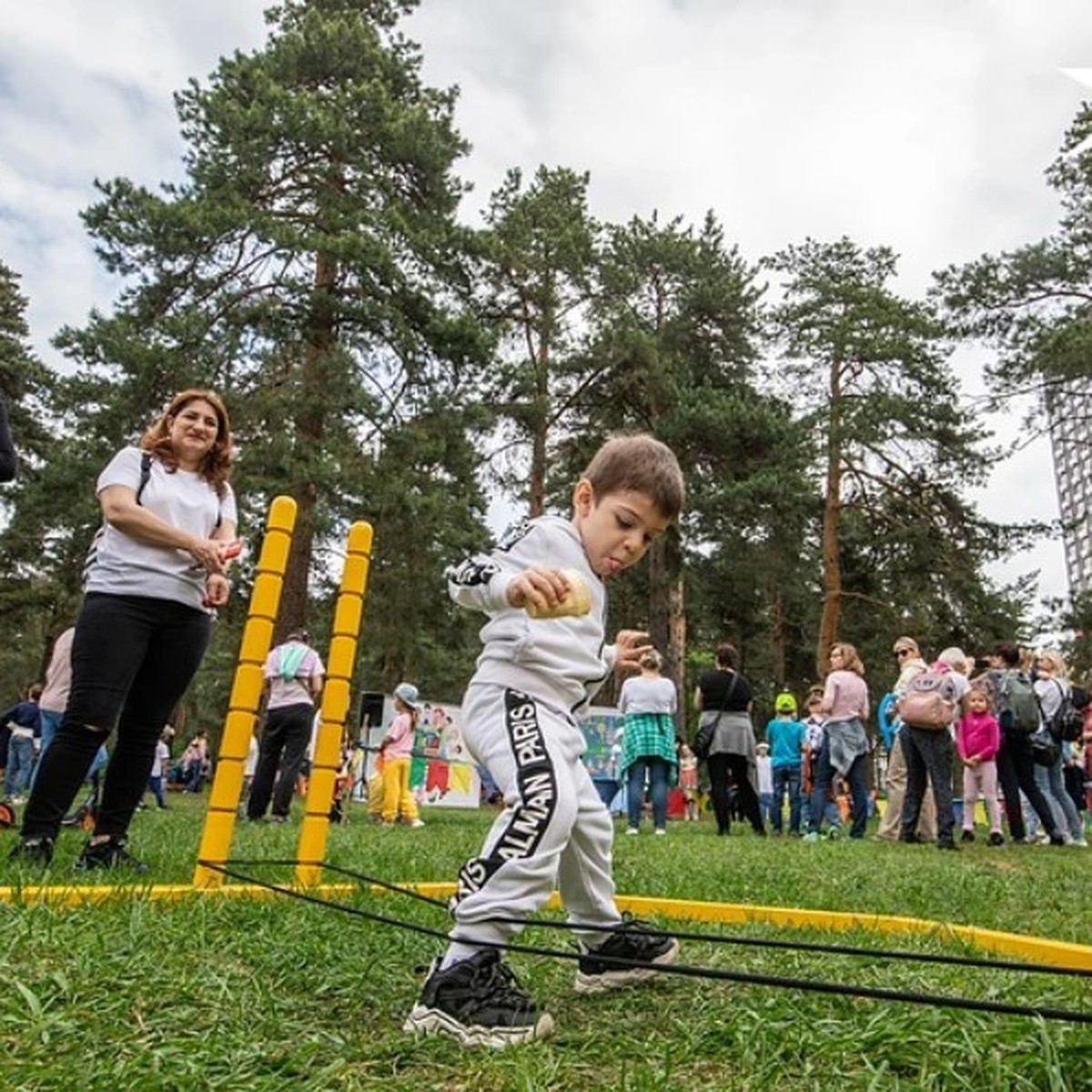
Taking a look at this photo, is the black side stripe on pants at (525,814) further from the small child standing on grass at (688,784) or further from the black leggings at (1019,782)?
the small child standing on grass at (688,784)

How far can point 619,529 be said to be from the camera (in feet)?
8.45

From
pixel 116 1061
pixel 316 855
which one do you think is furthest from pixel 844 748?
pixel 116 1061

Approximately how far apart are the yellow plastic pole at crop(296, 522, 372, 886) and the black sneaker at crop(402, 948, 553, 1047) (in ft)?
6.39

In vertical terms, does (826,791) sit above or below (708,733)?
below

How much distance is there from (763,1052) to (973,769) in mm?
8699

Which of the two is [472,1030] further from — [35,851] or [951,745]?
[951,745]

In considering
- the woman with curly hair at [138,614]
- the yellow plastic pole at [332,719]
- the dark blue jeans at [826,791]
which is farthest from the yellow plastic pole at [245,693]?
the dark blue jeans at [826,791]

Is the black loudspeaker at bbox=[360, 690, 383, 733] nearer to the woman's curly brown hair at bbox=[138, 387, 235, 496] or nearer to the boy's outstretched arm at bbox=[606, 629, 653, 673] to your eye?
the woman's curly brown hair at bbox=[138, 387, 235, 496]

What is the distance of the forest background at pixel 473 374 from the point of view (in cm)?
1831

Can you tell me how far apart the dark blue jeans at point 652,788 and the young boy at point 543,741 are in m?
7.36

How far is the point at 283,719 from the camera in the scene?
333 inches

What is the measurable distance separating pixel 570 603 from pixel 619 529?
1.30 feet

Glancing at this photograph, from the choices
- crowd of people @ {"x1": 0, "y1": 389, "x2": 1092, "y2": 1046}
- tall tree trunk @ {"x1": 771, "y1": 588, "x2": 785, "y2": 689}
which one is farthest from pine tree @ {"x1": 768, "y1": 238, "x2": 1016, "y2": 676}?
crowd of people @ {"x1": 0, "y1": 389, "x2": 1092, "y2": 1046}

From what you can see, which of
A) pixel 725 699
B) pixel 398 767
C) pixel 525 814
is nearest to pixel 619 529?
pixel 525 814
